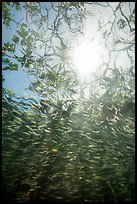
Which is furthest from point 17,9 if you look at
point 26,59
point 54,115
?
point 54,115

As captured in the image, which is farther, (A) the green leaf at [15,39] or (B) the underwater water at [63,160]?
(A) the green leaf at [15,39]

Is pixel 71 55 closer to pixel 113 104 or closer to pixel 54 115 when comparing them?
pixel 113 104

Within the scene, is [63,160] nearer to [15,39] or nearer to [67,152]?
[67,152]

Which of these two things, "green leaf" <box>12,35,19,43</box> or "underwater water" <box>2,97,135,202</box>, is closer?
"underwater water" <box>2,97,135,202</box>

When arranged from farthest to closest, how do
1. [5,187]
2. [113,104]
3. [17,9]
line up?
[17,9]
[113,104]
[5,187]

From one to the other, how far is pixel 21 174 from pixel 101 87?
9.51ft

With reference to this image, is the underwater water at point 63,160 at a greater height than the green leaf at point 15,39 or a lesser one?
lesser

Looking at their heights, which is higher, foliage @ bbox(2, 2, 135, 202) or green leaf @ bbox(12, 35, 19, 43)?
green leaf @ bbox(12, 35, 19, 43)

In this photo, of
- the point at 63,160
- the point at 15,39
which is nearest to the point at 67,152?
the point at 63,160

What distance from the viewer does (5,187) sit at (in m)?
2.37

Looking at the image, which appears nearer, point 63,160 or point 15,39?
point 63,160

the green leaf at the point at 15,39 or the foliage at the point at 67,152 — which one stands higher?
the green leaf at the point at 15,39

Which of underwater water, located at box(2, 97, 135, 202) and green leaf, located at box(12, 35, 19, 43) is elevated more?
green leaf, located at box(12, 35, 19, 43)

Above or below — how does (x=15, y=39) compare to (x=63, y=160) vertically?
above
